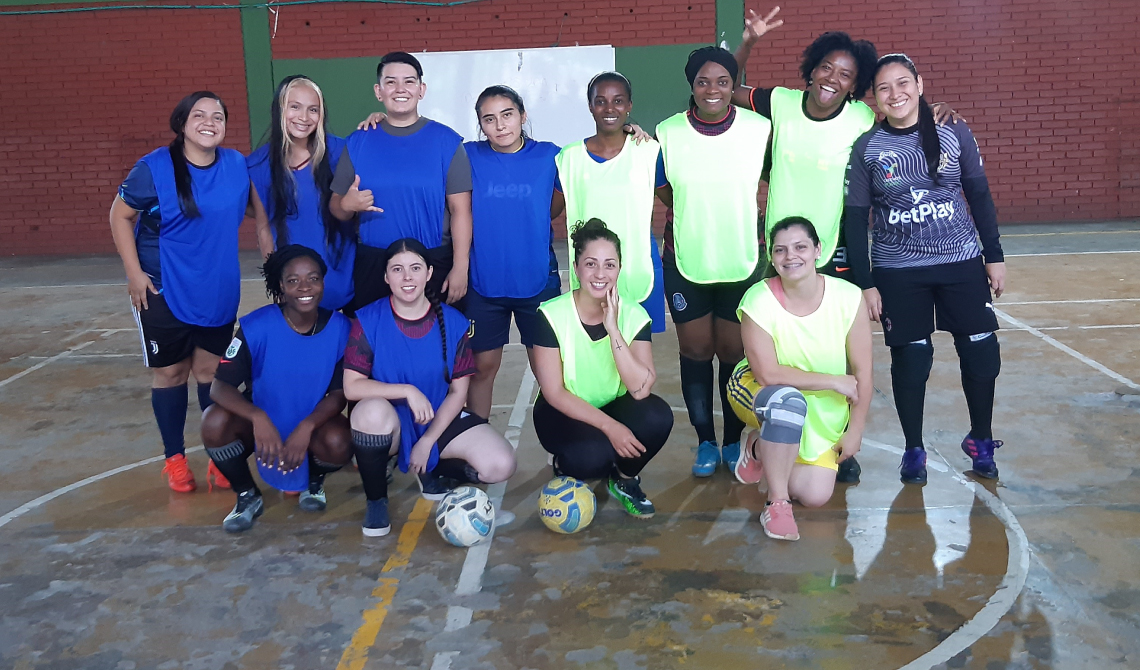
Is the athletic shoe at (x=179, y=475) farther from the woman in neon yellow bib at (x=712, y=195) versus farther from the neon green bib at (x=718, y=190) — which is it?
the neon green bib at (x=718, y=190)

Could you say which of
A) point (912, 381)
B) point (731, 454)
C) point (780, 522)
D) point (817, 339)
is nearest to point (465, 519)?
point (780, 522)

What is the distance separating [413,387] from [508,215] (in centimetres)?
85

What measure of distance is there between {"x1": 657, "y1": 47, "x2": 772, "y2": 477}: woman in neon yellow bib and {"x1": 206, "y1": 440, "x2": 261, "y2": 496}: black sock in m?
1.93

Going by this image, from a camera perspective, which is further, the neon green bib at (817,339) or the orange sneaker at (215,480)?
the orange sneaker at (215,480)

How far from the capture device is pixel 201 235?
4.09 m

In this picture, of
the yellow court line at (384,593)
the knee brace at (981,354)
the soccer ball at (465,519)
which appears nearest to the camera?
the yellow court line at (384,593)

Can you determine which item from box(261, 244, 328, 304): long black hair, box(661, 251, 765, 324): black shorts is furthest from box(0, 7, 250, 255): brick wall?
box(661, 251, 765, 324): black shorts

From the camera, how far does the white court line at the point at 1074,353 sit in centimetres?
552

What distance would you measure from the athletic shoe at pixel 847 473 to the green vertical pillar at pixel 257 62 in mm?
10155

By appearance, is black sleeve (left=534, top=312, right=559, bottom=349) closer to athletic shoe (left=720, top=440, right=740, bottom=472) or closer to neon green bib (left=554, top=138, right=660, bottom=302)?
neon green bib (left=554, top=138, right=660, bottom=302)

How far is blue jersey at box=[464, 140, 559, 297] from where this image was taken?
412 centimetres

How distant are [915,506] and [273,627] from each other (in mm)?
2516

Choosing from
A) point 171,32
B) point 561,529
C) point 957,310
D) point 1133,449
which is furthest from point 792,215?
→ point 171,32

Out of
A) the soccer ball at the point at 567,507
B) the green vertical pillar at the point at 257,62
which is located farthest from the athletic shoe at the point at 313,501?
the green vertical pillar at the point at 257,62
